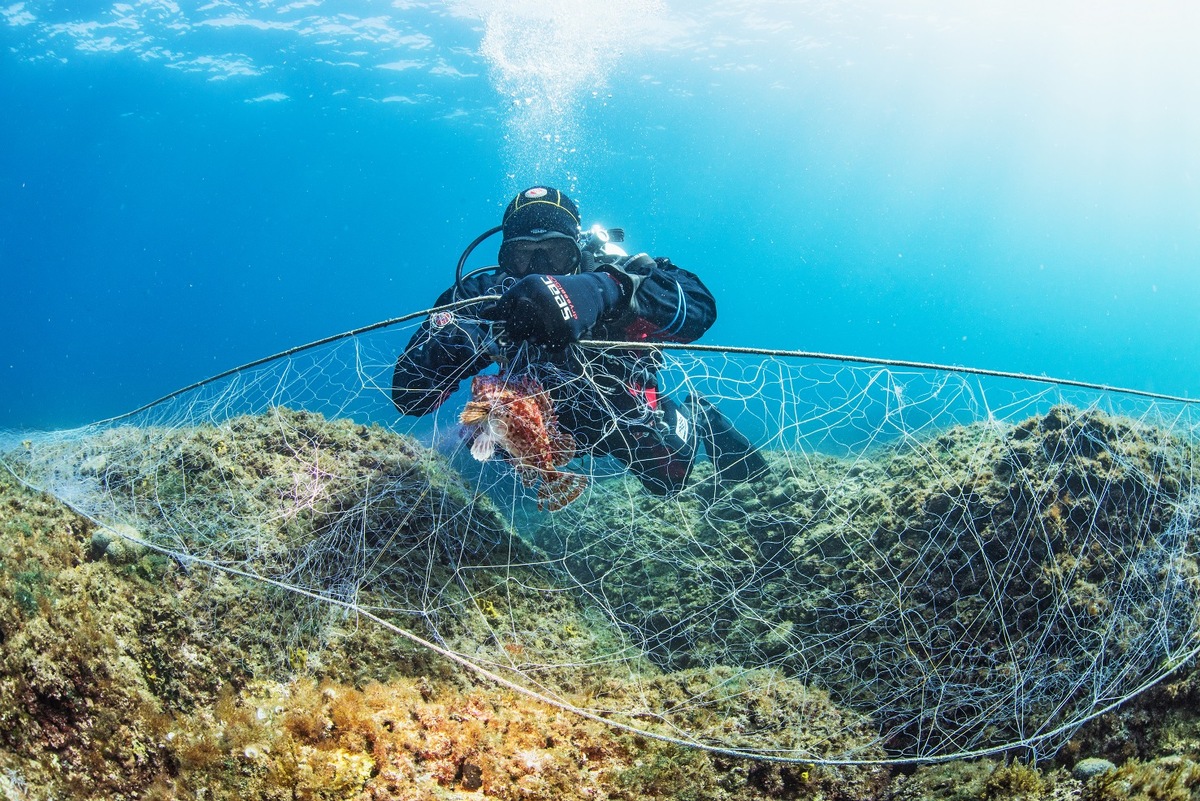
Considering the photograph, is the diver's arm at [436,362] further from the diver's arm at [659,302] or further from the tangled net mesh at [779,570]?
the diver's arm at [659,302]

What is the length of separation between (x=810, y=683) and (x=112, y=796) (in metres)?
2.98

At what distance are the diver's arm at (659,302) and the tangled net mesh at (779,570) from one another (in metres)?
0.39

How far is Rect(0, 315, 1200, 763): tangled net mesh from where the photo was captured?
8.54 feet

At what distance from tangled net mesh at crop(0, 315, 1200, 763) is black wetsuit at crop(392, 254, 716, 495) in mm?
137

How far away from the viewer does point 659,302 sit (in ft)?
12.3

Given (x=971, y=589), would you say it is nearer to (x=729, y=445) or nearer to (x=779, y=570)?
(x=779, y=570)

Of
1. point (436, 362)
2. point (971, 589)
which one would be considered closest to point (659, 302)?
point (436, 362)

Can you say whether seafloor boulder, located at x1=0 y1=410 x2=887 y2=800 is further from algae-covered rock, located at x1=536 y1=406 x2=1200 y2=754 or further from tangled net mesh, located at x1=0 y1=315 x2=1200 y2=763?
algae-covered rock, located at x1=536 y1=406 x2=1200 y2=754

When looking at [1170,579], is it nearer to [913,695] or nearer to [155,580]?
[913,695]

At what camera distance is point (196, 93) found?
32.6 meters

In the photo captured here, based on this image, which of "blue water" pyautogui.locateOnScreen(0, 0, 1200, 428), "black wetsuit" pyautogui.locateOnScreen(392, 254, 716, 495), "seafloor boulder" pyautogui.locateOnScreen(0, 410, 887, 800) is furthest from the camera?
"blue water" pyautogui.locateOnScreen(0, 0, 1200, 428)

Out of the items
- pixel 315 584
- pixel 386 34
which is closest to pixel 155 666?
pixel 315 584

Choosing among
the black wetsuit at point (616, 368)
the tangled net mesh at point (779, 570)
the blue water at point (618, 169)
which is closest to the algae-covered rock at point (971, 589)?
the tangled net mesh at point (779, 570)

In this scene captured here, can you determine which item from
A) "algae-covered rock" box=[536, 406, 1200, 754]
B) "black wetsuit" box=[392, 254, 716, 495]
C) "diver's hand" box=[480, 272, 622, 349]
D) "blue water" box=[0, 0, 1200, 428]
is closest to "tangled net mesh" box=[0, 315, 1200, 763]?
"algae-covered rock" box=[536, 406, 1200, 754]
